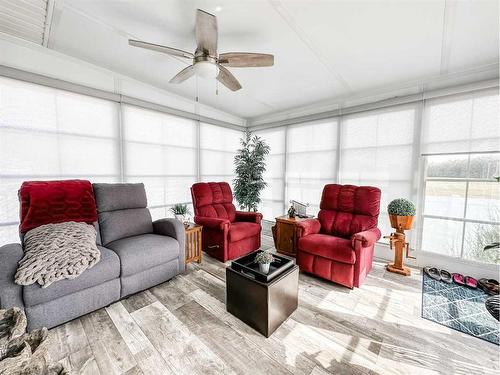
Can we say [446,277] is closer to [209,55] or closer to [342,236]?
[342,236]

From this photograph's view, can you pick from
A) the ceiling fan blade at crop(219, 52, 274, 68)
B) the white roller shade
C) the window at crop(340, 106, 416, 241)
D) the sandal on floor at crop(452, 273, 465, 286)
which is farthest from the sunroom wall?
the sandal on floor at crop(452, 273, 465, 286)

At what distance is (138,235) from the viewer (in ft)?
7.94

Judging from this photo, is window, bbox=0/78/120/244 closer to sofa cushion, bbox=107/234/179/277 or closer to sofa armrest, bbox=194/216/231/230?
sofa cushion, bbox=107/234/179/277

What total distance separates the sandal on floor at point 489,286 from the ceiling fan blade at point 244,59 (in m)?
3.40

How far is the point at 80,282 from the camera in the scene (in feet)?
5.42

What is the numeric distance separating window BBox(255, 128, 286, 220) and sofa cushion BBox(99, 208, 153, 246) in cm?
289

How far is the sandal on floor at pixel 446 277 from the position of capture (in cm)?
245

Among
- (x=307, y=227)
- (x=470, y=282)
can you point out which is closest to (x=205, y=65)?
(x=307, y=227)

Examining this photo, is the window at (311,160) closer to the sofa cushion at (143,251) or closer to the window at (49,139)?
the sofa cushion at (143,251)

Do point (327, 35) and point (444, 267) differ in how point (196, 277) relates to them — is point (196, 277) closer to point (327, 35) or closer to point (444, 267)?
point (327, 35)

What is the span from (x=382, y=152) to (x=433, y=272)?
5.91ft

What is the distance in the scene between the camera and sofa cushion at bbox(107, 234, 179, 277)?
6.39ft

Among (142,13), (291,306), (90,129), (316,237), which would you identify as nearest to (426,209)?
(316,237)

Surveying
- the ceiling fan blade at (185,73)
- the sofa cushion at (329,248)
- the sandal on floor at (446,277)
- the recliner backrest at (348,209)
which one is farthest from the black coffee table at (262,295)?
the sandal on floor at (446,277)
